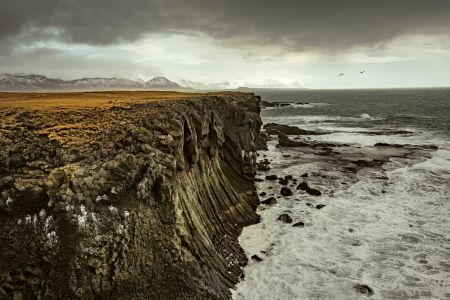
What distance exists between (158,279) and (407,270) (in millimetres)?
12919

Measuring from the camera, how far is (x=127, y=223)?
14.6 m

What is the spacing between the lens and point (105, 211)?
14367 millimetres

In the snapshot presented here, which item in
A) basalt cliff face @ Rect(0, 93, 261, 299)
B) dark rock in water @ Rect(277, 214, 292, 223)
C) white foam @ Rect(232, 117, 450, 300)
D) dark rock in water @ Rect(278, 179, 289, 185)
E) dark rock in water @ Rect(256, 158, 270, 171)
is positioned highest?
basalt cliff face @ Rect(0, 93, 261, 299)

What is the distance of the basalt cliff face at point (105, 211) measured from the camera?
1355 cm

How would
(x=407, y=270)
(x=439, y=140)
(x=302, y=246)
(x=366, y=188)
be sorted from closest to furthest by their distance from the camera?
(x=407, y=270) → (x=302, y=246) → (x=366, y=188) → (x=439, y=140)

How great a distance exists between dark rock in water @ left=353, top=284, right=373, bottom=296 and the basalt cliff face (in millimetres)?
5487

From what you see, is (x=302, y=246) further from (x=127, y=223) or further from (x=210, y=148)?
(x=127, y=223)

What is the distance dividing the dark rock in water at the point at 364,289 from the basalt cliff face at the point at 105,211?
5.49m

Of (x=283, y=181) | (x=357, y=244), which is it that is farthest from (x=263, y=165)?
(x=357, y=244)

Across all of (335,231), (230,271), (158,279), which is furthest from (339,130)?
(158,279)

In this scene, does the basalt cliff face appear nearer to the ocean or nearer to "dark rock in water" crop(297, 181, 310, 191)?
the ocean

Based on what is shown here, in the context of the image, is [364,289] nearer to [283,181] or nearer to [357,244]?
[357,244]

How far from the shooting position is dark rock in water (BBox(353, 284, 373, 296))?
1797cm

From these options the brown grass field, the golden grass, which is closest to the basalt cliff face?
the brown grass field
